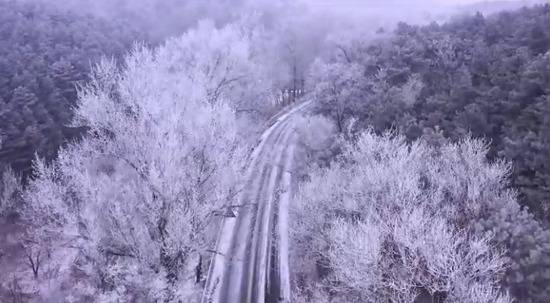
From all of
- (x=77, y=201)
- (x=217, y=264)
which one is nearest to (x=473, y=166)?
(x=217, y=264)

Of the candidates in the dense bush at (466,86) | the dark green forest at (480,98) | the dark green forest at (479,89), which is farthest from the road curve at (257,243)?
the dark green forest at (479,89)

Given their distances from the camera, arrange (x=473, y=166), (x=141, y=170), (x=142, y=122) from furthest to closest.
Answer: (x=142, y=122) → (x=141, y=170) → (x=473, y=166)

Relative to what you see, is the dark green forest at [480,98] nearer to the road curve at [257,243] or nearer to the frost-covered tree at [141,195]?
the road curve at [257,243]

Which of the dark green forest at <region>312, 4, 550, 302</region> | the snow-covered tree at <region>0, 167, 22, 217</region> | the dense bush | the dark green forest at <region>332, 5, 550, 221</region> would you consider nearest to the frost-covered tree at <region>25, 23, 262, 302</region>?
the snow-covered tree at <region>0, 167, 22, 217</region>

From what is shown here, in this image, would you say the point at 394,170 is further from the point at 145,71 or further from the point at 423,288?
the point at 145,71

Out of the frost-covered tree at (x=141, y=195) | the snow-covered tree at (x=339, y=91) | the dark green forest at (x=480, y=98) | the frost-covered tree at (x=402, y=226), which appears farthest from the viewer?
the snow-covered tree at (x=339, y=91)

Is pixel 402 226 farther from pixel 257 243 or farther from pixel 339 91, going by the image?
pixel 339 91
